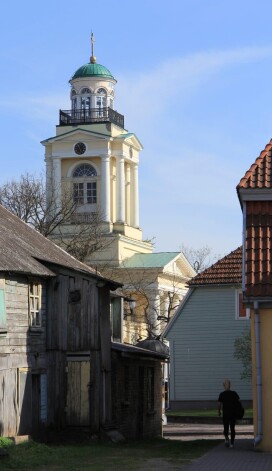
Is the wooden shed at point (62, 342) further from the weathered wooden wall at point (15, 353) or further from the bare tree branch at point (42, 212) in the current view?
the bare tree branch at point (42, 212)

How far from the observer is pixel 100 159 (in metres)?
95.3

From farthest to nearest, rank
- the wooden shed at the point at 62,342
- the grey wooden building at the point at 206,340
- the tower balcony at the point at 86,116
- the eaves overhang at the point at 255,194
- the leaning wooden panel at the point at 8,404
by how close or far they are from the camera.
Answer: the tower balcony at the point at 86,116, the grey wooden building at the point at 206,340, the wooden shed at the point at 62,342, the leaning wooden panel at the point at 8,404, the eaves overhang at the point at 255,194

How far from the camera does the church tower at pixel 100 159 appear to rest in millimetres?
93938

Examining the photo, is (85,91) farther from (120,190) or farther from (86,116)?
(120,190)

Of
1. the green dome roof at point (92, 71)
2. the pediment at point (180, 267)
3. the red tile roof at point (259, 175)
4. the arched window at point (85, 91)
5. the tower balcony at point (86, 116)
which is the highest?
the green dome roof at point (92, 71)

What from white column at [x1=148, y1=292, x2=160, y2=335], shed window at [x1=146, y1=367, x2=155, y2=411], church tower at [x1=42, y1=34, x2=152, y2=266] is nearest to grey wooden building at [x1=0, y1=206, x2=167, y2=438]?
shed window at [x1=146, y1=367, x2=155, y2=411]

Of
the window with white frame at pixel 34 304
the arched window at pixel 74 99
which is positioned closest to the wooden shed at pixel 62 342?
the window with white frame at pixel 34 304

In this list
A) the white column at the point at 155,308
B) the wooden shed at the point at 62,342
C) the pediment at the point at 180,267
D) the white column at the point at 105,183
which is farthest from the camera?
the white column at the point at 105,183

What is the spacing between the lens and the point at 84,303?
30797 mm

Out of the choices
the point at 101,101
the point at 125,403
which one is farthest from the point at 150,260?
the point at 125,403

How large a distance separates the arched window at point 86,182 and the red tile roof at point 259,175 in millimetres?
68797

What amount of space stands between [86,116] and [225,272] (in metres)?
48.1

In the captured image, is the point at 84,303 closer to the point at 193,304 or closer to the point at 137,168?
the point at 193,304

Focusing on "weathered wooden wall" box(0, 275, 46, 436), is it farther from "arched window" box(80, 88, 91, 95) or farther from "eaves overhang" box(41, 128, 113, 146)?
"arched window" box(80, 88, 91, 95)
